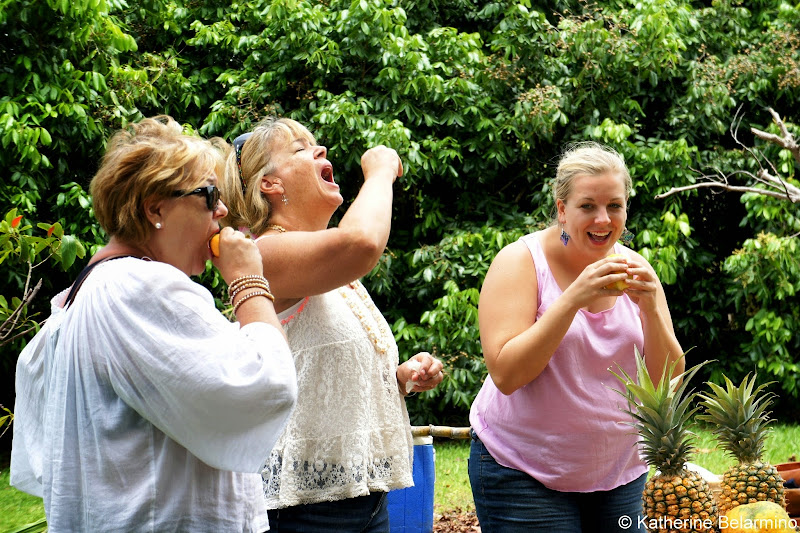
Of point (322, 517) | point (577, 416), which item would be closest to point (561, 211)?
point (577, 416)

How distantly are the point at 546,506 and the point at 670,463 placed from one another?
0.42 metres

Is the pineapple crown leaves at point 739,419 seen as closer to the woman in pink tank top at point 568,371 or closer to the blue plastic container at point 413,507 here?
the woman in pink tank top at point 568,371

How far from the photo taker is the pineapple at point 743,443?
7.15ft

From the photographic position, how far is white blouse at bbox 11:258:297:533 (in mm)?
1490

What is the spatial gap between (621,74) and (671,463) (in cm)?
674

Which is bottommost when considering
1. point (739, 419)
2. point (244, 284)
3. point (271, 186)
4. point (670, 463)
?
point (670, 463)

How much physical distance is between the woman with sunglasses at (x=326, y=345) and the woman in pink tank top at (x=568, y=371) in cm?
29

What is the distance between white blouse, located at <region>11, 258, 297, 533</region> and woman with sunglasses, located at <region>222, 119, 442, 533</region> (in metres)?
0.50

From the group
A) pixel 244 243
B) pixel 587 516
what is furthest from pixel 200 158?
pixel 587 516

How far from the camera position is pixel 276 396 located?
1543mm

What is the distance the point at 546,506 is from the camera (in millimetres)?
2377

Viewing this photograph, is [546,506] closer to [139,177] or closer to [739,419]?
[739,419]

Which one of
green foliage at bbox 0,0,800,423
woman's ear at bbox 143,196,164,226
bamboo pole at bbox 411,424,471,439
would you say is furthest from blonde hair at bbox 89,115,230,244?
green foliage at bbox 0,0,800,423

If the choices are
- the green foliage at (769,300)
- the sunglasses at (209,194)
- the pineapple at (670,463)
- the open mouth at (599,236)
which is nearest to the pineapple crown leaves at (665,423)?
the pineapple at (670,463)
